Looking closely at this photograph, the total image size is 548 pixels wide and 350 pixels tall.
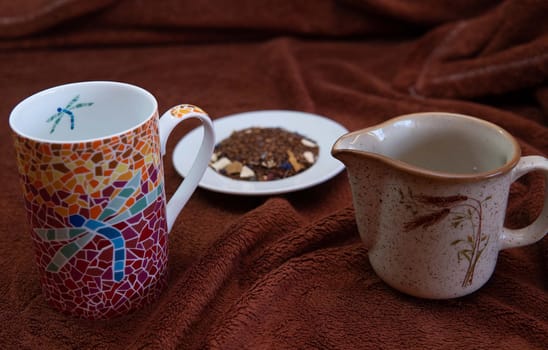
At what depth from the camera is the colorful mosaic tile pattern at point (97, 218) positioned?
41cm

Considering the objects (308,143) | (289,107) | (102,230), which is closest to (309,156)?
(308,143)

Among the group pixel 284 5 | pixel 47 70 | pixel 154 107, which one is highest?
pixel 154 107

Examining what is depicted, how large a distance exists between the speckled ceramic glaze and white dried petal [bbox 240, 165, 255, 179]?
0.19m

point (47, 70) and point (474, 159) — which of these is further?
point (47, 70)

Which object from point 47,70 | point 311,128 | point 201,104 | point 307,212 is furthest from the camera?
point 47,70

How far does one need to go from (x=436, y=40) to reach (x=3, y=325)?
0.73 meters

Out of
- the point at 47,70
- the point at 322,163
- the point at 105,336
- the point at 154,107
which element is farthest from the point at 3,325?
the point at 47,70

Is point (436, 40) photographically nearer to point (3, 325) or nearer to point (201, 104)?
point (201, 104)

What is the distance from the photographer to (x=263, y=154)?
0.68 meters

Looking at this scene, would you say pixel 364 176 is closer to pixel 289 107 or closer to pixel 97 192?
pixel 97 192

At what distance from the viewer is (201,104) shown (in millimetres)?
878

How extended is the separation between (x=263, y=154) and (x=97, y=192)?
0.29m

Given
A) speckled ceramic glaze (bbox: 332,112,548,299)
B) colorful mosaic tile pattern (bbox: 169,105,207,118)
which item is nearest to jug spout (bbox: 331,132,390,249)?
speckled ceramic glaze (bbox: 332,112,548,299)

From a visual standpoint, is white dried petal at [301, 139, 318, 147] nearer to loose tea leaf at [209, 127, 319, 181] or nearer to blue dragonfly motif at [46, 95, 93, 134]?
loose tea leaf at [209, 127, 319, 181]
